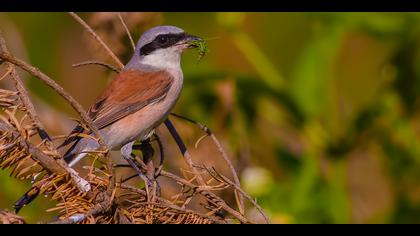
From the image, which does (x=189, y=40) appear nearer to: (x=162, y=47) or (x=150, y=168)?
(x=162, y=47)

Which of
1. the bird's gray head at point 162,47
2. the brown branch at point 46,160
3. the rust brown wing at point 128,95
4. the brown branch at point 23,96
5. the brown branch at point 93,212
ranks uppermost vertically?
the bird's gray head at point 162,47

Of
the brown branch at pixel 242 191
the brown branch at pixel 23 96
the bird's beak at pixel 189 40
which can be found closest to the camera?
the brown branch at pixel 23 96

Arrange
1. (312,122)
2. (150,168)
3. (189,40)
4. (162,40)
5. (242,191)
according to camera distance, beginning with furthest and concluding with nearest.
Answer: (312,122) → (162,40) → (189,40) → (150,168) → (242,191)

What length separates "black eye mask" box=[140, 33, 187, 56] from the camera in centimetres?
376

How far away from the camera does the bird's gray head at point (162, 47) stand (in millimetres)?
3736

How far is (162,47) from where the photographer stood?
387 centimetres

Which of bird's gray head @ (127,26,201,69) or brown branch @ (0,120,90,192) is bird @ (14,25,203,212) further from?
brown branch @ (0,120,90,192)

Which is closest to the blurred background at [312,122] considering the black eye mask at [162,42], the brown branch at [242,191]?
the black eye mask at [162,42]

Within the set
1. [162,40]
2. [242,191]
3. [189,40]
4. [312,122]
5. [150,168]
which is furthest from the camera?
[312,122]

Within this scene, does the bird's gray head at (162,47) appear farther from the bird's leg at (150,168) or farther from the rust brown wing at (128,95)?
the bird's leg at (150,168)

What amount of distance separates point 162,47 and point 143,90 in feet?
0.74

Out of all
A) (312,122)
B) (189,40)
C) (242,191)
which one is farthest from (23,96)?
(312,122)

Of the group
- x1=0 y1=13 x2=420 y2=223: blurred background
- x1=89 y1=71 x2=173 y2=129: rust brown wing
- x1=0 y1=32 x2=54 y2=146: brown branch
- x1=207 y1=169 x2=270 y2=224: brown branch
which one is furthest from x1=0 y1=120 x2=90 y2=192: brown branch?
x1=0 y1=13 x2=420 y2=223: blurred background

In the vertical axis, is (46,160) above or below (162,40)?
below
